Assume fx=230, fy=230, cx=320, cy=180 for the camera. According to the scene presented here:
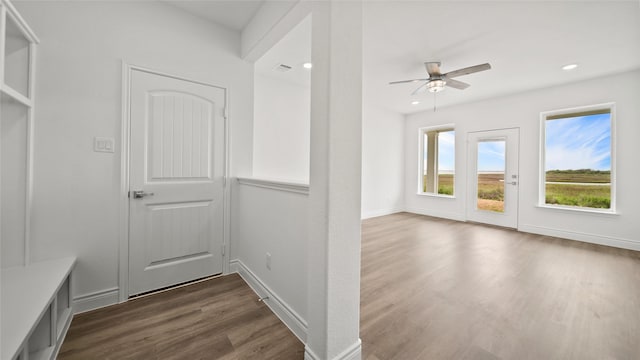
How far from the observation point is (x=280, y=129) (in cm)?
362

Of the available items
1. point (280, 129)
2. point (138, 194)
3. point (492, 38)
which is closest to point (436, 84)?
point (492, 38)

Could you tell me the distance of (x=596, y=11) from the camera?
219cm

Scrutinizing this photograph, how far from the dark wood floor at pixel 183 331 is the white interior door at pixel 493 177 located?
16.7ft

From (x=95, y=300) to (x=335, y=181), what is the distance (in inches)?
87.4

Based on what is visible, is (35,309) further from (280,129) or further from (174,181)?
(280,129)

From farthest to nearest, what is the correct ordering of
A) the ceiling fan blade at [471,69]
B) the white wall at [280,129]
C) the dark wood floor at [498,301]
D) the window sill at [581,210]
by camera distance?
the window sill at [581,210]
the white wall at [280,129]
the ceiling fan blade at [471,69]
the dark wood floor at [498,301]

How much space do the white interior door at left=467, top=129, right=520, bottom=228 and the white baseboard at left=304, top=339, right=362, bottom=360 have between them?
193 inches

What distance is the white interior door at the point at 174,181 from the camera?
2.02 meters

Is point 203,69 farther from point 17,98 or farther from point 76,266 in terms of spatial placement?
point 76,266

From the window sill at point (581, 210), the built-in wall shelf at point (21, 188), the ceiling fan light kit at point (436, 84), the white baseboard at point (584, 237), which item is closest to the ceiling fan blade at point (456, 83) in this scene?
the ceiling fan light kit at point (436, 84)

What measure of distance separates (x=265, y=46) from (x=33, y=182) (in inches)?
84.0

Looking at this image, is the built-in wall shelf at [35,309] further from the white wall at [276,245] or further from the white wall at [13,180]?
the white wall at [276,245]

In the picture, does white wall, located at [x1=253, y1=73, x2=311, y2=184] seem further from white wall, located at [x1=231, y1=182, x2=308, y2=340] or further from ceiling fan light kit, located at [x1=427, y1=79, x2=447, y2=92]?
ceiling fan light kit, located at [x1=427, y1=79, x2=447, y2=92]

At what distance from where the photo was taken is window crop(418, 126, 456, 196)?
5.61m
